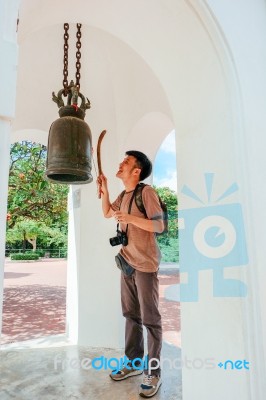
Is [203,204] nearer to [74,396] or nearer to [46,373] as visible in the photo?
[74,396]

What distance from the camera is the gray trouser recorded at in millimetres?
1971

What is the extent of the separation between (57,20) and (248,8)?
3.37 ft

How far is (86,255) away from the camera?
3164mm

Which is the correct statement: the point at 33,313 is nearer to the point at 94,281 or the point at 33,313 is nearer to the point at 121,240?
the point at 94,281

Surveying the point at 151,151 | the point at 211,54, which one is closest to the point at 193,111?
the point at 211,54

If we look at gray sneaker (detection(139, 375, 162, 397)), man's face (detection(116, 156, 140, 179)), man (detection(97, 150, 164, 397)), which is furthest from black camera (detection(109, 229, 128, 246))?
gray sneaker (detection(139, 375, 162, 397))

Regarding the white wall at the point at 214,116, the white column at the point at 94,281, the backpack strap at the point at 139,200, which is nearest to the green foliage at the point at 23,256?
the white column at the point at 94,281

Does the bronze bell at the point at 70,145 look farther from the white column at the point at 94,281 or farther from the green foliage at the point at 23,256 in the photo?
the green foliage at the point at 23,256

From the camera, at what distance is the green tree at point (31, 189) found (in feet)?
17.8

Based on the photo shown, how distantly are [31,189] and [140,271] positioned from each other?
3.93 metres

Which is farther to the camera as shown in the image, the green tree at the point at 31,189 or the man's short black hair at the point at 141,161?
the green tree at the point at 31,189

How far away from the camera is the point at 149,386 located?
Answer: 1.98m

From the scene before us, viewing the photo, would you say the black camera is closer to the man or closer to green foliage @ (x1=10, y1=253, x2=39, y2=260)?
the man

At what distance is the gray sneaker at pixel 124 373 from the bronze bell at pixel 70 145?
1.45m
